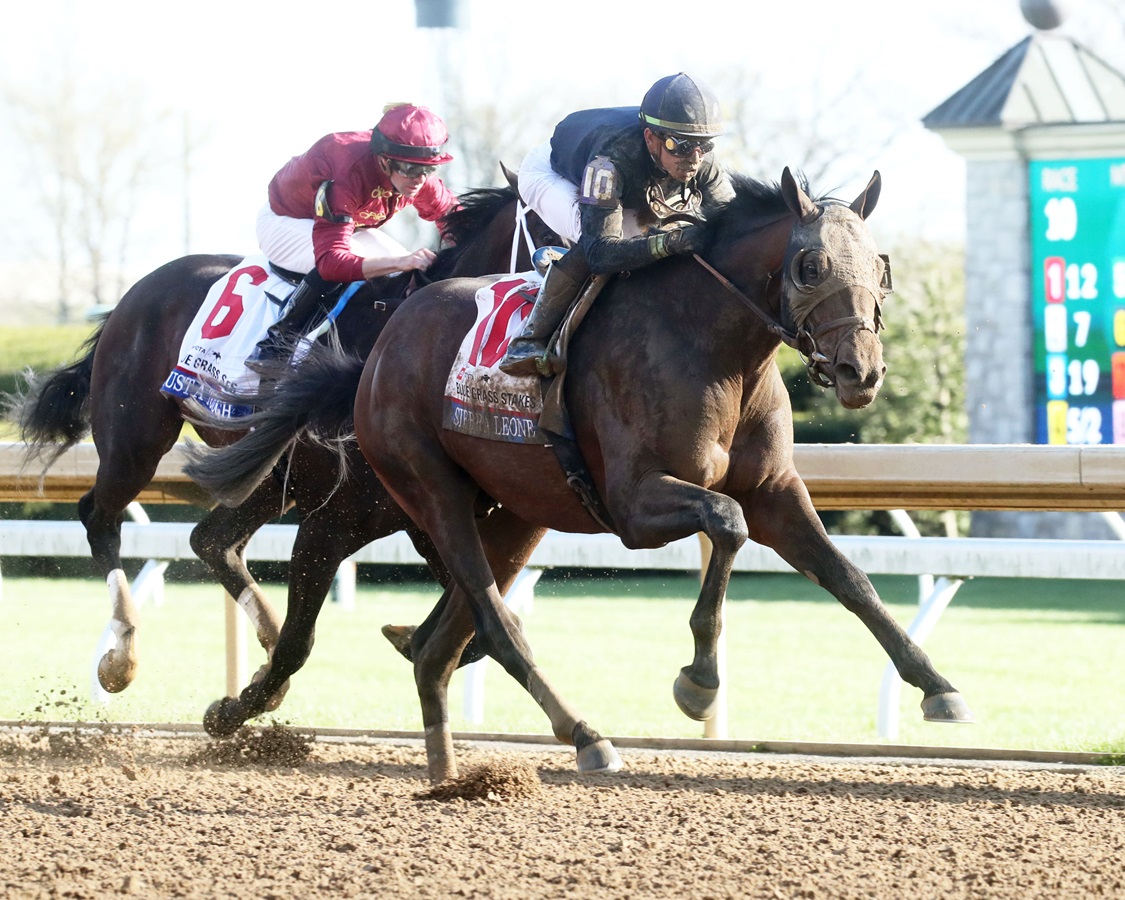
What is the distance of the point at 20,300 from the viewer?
36.5 meters

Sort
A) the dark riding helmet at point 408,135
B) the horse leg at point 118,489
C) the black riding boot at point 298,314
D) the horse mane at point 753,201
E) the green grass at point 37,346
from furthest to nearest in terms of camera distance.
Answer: the green grass at point 37,346 → the horse leg at point 118,489 → the black riding boot at point 298,314 → the dark riding helmet at point 408,135 → the horse mane at point 753,201

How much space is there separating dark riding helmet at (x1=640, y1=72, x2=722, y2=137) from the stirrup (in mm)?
739

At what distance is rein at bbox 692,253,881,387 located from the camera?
414 centimetres

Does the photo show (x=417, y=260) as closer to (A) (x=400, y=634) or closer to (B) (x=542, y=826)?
(A) (x=400, y=634)

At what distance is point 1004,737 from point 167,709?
3.50 m

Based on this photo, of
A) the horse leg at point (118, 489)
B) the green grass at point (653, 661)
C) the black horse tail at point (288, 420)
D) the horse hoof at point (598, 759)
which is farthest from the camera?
the green grass at point (653, 661)

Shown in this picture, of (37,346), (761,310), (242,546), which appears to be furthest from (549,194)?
(37,346)

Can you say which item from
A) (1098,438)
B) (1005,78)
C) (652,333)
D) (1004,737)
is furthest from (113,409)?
(1005,78)

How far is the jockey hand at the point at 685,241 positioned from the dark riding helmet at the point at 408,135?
4.93 feet

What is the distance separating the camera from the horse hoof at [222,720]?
235 inches

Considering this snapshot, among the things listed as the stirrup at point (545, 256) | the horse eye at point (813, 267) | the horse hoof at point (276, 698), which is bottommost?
the horse hoof at point (276, 698)

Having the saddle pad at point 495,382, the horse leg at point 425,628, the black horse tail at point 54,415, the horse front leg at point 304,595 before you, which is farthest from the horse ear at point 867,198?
the black horse tail at point 54,415

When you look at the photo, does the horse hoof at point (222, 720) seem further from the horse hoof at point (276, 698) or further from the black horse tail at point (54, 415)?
the black horse tail at point (54, 415)

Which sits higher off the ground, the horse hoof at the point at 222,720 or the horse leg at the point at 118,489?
the horse leg at the point at 118,489
